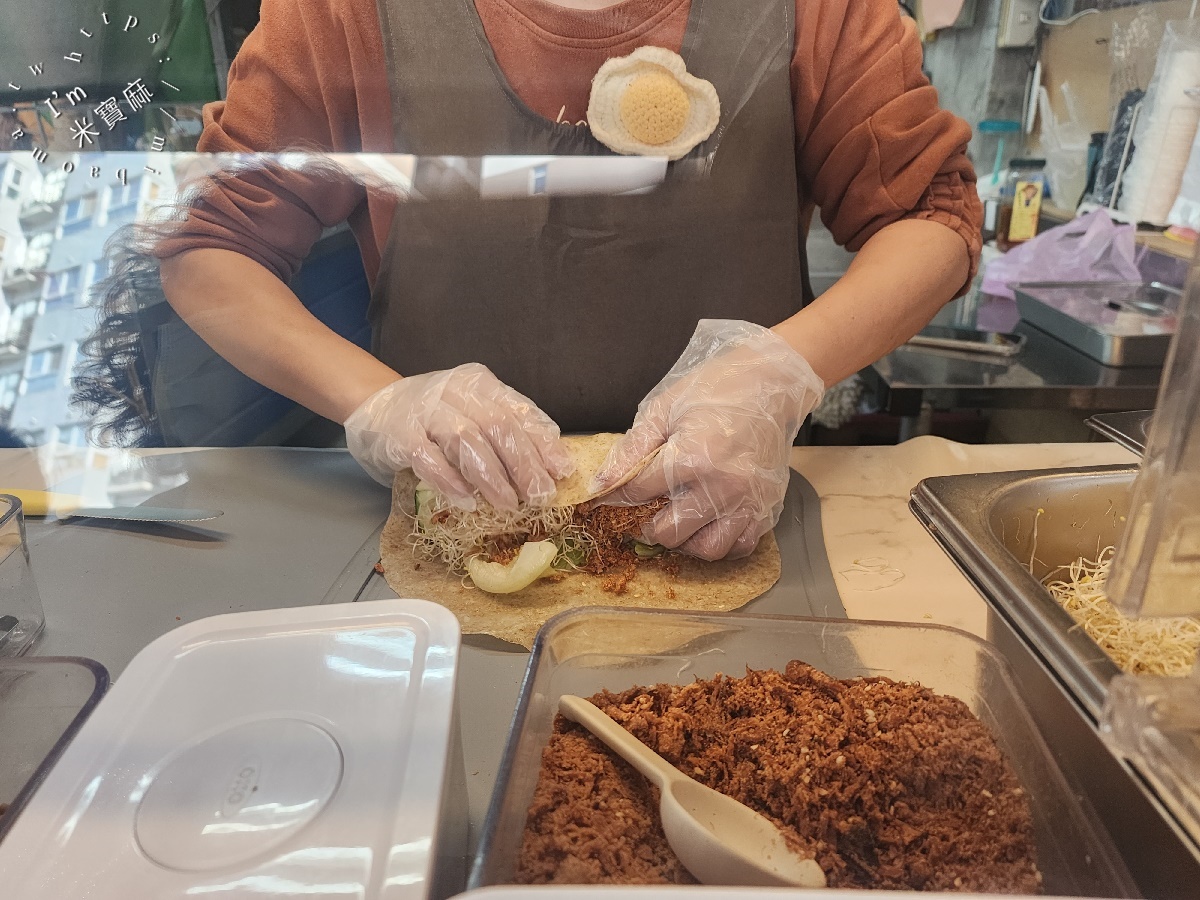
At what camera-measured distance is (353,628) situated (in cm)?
75

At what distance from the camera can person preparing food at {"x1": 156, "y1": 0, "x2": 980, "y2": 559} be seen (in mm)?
1106

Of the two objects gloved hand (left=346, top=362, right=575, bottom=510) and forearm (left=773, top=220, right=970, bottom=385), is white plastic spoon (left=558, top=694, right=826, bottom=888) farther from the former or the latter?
forearm (left=773, top=220, right=970, bottom=385)

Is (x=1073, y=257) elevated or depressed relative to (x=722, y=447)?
elevated

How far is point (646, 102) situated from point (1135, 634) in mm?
936

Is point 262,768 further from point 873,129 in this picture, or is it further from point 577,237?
point 873,129

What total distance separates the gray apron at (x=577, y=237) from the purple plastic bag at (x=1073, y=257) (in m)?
0.49

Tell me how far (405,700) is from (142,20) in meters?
0.86

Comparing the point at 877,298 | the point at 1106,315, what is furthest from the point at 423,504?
the point at 1106,315

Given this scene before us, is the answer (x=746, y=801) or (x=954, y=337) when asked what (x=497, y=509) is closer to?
(x=746, y=801)

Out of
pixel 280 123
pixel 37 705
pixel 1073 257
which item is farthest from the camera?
pixel 1073 257

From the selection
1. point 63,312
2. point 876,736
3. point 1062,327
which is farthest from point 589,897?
point 1062,327

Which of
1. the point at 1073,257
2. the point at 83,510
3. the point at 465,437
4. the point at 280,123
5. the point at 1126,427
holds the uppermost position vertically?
the point at 280,123

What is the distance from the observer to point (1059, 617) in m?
0.62

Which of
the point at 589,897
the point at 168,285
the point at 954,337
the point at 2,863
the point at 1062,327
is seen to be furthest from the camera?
the point at 954,337
